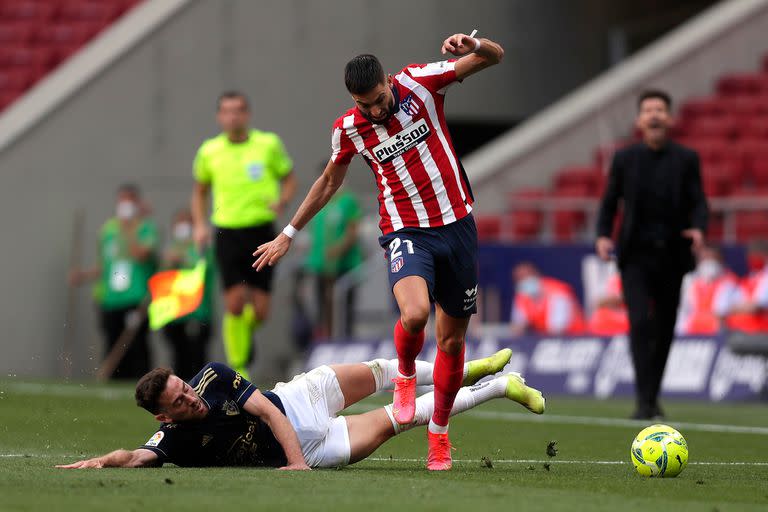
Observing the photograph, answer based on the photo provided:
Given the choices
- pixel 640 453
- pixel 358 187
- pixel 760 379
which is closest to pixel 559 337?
pixel 760 379

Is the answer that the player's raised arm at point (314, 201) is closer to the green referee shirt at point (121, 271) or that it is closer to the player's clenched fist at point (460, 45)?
the player's clenched fist at point (460, 45)

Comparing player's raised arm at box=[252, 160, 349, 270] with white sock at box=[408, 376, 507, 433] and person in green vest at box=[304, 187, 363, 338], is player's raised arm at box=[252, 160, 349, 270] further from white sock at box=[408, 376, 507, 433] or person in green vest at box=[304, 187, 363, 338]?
person in green vest at box=[304, 187, 363, 338]

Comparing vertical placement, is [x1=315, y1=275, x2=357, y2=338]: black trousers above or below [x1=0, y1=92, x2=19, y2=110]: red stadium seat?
below

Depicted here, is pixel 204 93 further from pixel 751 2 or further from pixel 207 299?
pixel 751 2

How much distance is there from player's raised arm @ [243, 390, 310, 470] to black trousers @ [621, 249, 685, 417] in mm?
4525

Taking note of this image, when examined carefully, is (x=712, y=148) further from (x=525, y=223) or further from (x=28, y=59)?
(x=28, y=59)

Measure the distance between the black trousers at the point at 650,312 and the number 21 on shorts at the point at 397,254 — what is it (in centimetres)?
395

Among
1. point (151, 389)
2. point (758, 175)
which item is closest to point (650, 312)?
point (151, 389)

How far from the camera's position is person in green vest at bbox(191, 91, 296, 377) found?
1319 cm

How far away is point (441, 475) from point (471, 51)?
2105 mm

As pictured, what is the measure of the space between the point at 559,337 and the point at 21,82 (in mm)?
10343

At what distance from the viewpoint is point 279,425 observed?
7.75m

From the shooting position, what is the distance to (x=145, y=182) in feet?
69.4

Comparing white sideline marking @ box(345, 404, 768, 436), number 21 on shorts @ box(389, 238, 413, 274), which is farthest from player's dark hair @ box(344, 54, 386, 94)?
white sideline marking @ box(345, 404, 768, 436)
